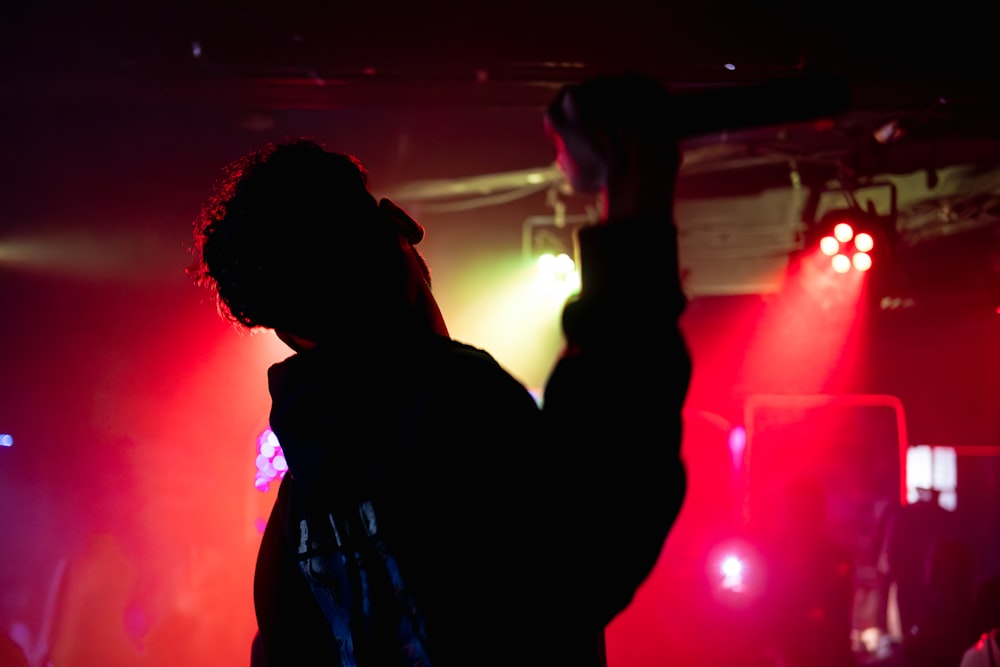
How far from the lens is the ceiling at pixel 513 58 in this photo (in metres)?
3.77

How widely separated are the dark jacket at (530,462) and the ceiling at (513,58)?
319 cm

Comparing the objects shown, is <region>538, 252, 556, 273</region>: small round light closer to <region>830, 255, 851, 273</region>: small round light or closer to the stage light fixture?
the stage light fixture

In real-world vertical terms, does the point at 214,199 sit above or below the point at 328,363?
above

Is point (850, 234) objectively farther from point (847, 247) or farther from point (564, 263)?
point (564, 263)

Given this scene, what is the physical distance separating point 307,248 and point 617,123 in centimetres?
39

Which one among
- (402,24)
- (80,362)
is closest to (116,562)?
(80,362)

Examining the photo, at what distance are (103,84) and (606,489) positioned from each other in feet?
16.8

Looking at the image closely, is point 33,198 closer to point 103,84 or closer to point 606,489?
point 103,84

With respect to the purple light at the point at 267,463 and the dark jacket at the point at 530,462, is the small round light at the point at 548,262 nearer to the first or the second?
the purple light at the point at 267,463

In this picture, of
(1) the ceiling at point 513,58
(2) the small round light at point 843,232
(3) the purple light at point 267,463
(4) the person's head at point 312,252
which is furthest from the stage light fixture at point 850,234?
(4) the person's head at point 312,252

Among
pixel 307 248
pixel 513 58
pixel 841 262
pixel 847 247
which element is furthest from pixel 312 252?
pixel 841 262

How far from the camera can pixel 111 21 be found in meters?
3.86

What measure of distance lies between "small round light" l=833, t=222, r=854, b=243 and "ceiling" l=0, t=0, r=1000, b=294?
29 cm

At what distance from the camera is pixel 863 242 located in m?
4.83
